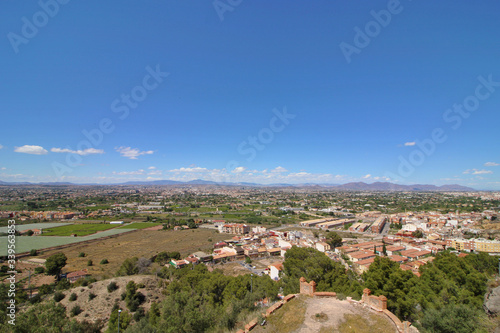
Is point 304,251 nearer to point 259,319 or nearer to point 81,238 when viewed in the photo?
point 259,319

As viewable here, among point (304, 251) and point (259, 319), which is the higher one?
point (259, 319)

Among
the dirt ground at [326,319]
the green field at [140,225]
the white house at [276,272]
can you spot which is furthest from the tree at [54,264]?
the green field at [140,225]

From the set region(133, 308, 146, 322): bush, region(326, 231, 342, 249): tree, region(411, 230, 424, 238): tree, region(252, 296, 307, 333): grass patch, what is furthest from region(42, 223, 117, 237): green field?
region(411, 230, 424, 238): tree

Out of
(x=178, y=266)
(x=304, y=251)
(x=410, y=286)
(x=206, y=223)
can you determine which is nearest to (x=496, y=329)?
(x=410, y=286)

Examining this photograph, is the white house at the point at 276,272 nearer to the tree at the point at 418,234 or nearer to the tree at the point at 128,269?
the tree at the point at 128,269

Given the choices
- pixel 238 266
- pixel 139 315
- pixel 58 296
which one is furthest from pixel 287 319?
pixel 238 266

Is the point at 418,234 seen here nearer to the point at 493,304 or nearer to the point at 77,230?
the point at 493,304

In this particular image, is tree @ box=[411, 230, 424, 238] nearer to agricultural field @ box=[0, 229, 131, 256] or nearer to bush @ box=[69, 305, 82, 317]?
bush @ box=[69, 305, 82, 317]
